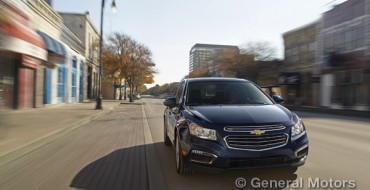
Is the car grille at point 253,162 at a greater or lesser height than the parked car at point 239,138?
lesser

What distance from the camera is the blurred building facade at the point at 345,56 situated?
1314 inches

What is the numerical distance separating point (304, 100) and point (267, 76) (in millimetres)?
9419

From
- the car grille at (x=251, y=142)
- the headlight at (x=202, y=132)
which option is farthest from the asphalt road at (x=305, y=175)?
the headlight at (x=202, y=132)

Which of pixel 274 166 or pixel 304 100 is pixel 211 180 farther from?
pixel 304 100

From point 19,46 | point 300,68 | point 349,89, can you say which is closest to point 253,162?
point 19,46

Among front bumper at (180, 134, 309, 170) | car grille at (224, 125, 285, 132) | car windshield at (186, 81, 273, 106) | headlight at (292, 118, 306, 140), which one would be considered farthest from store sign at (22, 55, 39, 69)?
headlight at (292, 118, 306, 140)

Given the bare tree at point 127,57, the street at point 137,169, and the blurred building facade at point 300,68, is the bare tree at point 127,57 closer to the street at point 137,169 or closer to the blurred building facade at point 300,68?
the blurred building facade at point 300,68

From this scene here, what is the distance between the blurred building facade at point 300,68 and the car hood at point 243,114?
37082 millimetres

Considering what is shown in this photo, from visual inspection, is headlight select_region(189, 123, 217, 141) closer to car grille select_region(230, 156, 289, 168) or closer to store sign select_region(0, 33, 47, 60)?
car grille select_region(230, 156, 289, 168)

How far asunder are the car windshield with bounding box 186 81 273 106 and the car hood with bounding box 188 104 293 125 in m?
0.51

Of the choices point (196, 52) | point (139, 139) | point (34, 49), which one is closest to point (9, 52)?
point (34, 49)

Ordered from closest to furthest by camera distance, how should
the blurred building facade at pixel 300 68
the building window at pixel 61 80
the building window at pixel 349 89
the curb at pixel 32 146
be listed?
the curb at pixel 32 146 < the building window at pixel 61 80 < the building window at pixel 349 89 < the blurred building facade at pixel 300 68

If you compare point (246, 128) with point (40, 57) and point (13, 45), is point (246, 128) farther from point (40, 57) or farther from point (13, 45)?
point (40, 57)

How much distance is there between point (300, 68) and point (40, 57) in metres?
39.1
